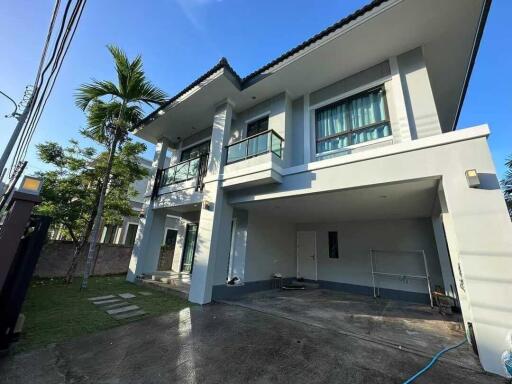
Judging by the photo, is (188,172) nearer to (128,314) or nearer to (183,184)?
(183,184)

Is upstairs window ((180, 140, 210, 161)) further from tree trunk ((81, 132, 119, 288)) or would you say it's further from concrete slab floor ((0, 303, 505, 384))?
concrete slab floor ((0, 303, 505, 384))

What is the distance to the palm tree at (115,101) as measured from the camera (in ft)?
24.6

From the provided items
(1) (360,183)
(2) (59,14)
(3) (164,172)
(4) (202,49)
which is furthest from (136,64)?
(1) (360,183)

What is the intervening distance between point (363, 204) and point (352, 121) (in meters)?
2.35

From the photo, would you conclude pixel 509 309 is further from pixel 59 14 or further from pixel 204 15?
pixel 204 15

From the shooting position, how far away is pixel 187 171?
27.5 feet

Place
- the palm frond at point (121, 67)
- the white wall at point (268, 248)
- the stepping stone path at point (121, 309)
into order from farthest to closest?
1. the white wall at point (268, 248)
2. the palm frond at point (121, 67)
3. the stepping stone path at point (121, 309)

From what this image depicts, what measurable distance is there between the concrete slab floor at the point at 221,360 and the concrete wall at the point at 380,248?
4.74 metres

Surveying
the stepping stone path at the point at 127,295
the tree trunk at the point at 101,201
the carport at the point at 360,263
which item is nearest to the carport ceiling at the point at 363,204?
the carport at the point at 360,263

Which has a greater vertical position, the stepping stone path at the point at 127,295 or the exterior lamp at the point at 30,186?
the exterior lamp at the point at 30,186

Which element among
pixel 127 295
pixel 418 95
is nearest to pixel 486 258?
pixel 418 95

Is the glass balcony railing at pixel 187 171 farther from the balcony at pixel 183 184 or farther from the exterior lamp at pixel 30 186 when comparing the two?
the exterior lamp at pixel 30 186

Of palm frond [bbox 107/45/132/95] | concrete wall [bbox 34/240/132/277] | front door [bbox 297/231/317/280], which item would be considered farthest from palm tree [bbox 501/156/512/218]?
concrete wall [bbox 34/240/132/277]

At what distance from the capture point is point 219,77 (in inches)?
252
